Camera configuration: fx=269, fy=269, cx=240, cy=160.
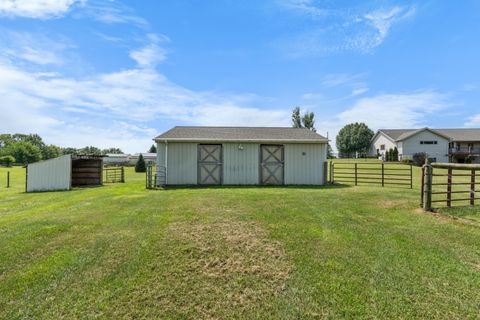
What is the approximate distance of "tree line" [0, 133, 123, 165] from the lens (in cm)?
7294

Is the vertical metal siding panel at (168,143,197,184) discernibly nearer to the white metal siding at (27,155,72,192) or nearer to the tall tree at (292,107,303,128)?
the white metal siding at (27,155,72,192)

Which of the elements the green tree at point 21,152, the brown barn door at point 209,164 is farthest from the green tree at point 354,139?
the green tree at point 21,152

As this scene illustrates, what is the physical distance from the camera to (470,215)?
23.0 feet

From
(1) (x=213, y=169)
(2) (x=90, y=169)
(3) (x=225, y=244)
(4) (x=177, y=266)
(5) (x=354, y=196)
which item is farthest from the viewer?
(2) (x=90, y=169)

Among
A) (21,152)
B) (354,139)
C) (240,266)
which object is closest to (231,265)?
(240,266)

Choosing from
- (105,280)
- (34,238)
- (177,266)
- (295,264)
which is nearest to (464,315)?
(295,264)

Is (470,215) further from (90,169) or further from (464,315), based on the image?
(90,169)

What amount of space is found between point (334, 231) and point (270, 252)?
177 cm

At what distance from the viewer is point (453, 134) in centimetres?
3878

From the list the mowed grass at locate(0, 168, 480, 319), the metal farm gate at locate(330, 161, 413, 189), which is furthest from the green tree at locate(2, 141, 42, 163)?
A: the mowed grass at locate(0, 168, 480, 319)

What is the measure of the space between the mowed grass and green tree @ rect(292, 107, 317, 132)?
140 feet

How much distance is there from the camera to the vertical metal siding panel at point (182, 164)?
13711 mm

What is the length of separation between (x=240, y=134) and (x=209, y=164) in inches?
95.5

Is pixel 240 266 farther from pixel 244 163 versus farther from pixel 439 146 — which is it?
pixel 439 146
